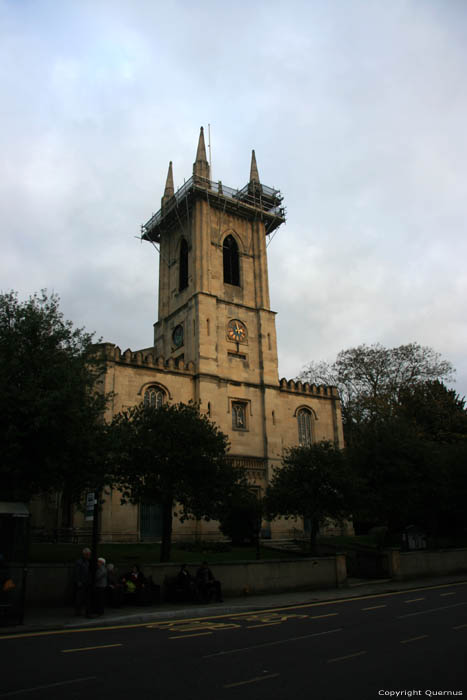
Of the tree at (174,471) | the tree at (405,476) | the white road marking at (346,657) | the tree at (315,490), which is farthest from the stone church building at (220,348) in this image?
the white road marking at (346,657)

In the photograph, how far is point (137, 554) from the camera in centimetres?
2697

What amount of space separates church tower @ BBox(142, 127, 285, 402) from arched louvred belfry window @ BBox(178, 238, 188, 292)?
0.28 ft

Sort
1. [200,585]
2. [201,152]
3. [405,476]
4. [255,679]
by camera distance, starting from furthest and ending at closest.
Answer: [201,152], [405,476], [200,585], [255,679]

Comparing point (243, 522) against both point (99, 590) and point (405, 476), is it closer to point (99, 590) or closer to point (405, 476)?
point (405, 476)

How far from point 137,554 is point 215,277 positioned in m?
23.4

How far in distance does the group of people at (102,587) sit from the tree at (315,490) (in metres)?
12.8

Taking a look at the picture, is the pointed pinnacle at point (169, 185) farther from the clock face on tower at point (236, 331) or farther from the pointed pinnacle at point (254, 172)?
the clock face on tower at point (236, 331)

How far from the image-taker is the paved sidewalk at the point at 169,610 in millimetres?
13305

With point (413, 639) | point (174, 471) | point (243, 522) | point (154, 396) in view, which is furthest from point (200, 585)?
point (154, 396)

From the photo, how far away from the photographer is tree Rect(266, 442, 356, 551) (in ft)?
92.4

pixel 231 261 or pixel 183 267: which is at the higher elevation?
pixel 231 261

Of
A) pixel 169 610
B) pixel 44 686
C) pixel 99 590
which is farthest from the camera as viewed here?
pixel 169 610

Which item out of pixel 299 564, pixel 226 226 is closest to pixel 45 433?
pixel 299 564

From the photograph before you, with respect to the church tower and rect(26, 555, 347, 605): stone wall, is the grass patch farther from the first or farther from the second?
the church tower
